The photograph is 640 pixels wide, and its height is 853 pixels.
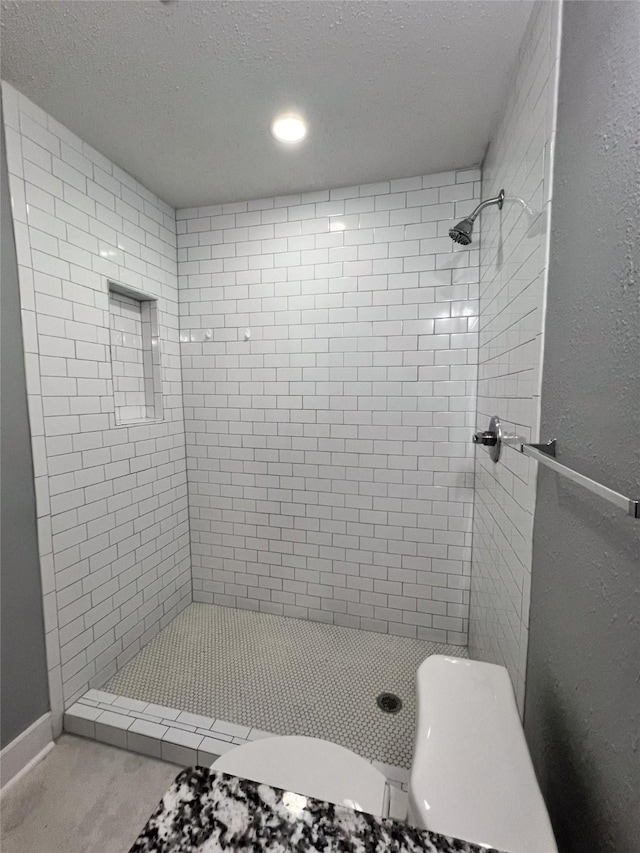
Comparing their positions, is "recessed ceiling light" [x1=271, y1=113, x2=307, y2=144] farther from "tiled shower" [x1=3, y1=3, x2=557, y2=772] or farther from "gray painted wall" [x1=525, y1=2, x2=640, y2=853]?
"gray painted wall" [x1=525, y1=2, x2=640, y2=853]

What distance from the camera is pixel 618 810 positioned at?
53 cm

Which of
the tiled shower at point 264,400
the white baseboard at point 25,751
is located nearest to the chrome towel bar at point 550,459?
the tiled shower at point 264,400

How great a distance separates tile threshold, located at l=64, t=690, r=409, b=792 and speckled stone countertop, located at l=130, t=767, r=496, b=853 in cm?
120

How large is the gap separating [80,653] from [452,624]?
191cm

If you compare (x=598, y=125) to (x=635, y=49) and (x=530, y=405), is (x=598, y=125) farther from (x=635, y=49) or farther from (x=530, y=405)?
(x=530, y=405)

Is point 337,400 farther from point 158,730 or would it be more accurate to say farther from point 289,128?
point 158,730

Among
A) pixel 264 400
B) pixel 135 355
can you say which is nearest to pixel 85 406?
pixel 135 355

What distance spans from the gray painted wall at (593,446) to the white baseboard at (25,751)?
1.81 m

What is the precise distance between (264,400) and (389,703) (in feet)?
5.54

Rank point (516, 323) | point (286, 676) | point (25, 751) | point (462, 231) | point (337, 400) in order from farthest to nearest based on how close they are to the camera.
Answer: point (337, 400), point (286, 676), point (462, 231), point (25, 751), point (516, 323)

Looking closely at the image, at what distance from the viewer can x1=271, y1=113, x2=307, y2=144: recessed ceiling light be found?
56.8 inches

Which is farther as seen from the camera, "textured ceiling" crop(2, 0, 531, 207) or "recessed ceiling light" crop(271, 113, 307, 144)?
"recessed ceiling light" crop(271, 113, 307, 144)

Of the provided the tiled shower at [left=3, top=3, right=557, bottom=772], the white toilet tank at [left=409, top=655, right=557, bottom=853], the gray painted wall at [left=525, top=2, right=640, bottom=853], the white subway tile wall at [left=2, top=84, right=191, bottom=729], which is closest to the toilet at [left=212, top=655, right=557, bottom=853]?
the white toilet tank at [left=409, top=655, right=557, bottom=853]

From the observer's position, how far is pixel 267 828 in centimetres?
40
